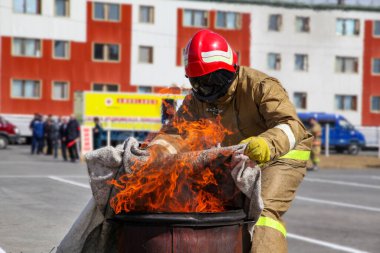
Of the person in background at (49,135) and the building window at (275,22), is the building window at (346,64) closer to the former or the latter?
the building window at (275,22)

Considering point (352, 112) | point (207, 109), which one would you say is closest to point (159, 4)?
point (352, 112)

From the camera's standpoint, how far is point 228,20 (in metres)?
55.7

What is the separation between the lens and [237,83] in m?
4.80

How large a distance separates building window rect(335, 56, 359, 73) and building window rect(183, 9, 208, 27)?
11.0 metres

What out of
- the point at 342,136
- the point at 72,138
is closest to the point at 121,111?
the point at 342,136

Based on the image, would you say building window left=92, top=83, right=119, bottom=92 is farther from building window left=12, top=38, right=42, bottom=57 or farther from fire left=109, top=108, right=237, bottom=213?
fire left=109, top=108, right=237, bottom=213

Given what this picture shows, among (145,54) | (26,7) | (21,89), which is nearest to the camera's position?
(26,7)

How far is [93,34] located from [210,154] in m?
49.7

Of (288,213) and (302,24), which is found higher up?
(302,24)

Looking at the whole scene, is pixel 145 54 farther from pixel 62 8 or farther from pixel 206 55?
pixel 206 55

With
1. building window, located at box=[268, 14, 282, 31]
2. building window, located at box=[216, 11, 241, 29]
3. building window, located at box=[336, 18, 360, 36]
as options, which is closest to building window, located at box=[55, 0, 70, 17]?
building window, located at box=[216, 11, 241, 29]

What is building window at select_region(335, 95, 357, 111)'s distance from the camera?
193ft

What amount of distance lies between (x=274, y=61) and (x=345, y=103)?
21.5 feet

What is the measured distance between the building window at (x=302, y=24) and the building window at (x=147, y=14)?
444 inches
